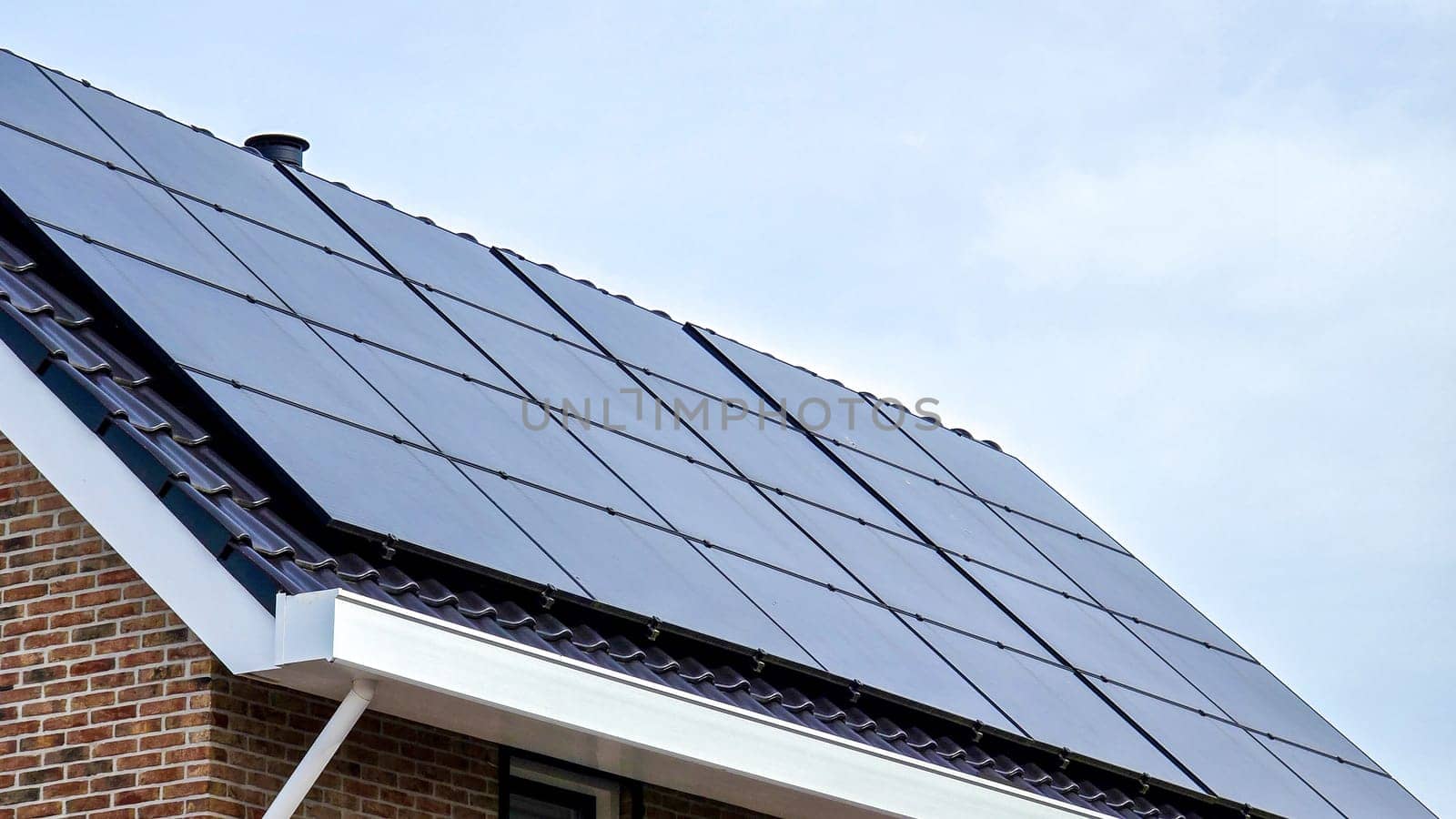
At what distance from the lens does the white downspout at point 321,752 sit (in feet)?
24.6

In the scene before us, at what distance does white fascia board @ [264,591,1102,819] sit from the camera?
284 inches

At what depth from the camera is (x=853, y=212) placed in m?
24.9

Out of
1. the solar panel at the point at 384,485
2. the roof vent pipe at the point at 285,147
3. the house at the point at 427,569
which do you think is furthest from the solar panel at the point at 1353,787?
the roof vent pipe at the point at 285,147

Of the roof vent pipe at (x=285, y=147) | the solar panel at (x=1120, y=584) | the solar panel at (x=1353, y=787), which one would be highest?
the roof vent pipe at (x=285, y=147)

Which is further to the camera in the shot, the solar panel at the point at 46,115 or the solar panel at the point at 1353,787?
the solar panel at the point at 1353,787

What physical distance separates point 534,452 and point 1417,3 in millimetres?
13475

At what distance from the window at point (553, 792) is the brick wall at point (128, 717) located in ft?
1.80

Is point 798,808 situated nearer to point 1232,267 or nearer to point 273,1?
point 273,1

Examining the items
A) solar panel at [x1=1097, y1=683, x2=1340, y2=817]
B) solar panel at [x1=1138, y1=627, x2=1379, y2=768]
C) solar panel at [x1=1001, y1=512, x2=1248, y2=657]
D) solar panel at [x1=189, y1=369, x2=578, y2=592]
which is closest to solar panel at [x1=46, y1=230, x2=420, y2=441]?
solar panel at [x1=189, y1=369, x2=578, y2=592]

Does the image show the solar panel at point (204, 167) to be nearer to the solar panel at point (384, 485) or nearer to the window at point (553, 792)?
the solar panel at point (384, 485)

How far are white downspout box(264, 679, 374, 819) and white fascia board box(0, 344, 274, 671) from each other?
16.0 inches

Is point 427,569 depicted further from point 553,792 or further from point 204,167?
point 204,167

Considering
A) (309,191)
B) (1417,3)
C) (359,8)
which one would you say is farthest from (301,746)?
(1417,3)

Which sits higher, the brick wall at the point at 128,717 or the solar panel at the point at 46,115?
the solar panel at the point at 46,115
